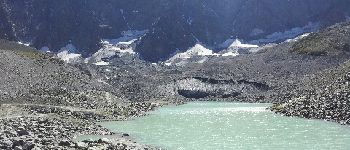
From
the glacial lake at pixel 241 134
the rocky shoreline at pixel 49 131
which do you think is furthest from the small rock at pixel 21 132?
the glacial lake at pixel 241 134

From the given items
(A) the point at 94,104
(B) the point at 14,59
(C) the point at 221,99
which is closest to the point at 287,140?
(A) the point at 94,104

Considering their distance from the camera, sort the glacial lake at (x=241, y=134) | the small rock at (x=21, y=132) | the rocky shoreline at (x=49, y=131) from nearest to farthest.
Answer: the rocky shoreline at (x=49, y=131), the small rock at (x=21, y=132), the glacial lake at (x=241, y=134)

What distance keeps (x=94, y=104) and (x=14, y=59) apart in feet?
98.2

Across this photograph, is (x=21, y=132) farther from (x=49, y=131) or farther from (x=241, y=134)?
(x=241, y=134)

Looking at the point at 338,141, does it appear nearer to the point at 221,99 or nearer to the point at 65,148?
the point at 65,148

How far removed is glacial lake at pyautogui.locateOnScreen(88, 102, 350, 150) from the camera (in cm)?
5884

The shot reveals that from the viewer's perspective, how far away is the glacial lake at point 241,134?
58844 millimetres

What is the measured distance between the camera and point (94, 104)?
11794cm

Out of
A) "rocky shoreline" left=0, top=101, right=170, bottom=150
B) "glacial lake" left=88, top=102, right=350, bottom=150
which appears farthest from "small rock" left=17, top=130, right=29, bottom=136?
"glacial lake" left=88, top=102, right=350, bottom=150

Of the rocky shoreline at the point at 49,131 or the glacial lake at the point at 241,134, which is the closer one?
the rocky shoreline at the point at 49,131

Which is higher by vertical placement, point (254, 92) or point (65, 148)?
point (254, 92)

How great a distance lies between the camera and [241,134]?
7075 centimetres

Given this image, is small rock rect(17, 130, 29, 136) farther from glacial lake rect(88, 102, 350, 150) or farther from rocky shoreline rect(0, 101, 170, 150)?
glacial lake rect(88, 102, 350, 150)

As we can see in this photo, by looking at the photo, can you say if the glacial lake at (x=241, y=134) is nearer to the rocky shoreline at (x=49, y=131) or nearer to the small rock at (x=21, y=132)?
the rocky shoreline at (x=49, y=131)
